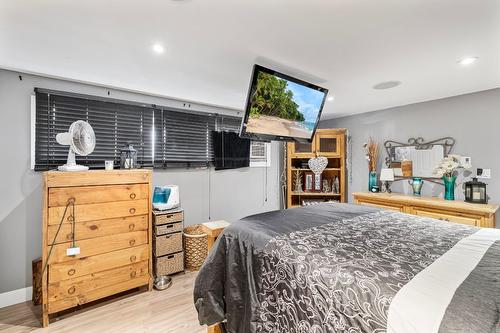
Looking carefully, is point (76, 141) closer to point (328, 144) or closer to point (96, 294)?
point (96, 294)

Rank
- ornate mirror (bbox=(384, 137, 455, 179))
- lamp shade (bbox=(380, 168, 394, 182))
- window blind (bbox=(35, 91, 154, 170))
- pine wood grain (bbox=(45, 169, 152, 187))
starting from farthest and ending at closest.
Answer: lamp shade (bbox=(380, 168, 394, 182)) < ornate mirror (bbox=(384, 137, 455, 179)) < window blind (bbox=(35, 91, 154, 170)) < pine wood grain (bbox=(45, 169, 152, 187))

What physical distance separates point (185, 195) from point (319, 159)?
2219 millimetres

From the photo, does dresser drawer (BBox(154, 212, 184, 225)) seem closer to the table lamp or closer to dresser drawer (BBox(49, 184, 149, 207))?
dresser drawer (BBox(49, 184, 149, 207))

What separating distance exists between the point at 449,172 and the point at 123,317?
3938mm

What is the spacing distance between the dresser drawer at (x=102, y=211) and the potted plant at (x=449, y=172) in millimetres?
3584

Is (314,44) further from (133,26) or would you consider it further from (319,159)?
(319,159)

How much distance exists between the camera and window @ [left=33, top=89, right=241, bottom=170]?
7.99 feet

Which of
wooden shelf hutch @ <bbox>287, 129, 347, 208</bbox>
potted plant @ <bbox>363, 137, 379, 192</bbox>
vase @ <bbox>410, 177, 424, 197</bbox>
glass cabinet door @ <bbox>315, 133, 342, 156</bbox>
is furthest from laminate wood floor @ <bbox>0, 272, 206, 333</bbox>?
vase @ <bbox>410, 177, 424, 197</bbox>

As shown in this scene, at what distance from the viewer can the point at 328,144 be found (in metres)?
4.07

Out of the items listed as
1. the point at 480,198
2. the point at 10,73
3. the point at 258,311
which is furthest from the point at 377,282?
the point at 10,73

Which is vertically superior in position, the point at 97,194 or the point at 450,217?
the point at 97,194

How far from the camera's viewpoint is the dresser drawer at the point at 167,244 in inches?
107

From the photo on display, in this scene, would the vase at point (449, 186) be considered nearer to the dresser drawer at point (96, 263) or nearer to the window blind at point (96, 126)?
the dresser drawer at point (96, 263)

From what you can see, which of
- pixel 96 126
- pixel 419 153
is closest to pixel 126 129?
pixel 96 126
